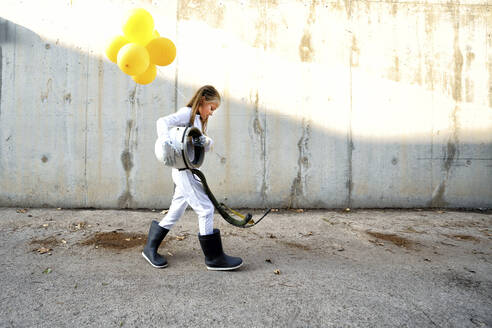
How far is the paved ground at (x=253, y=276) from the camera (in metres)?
1.85

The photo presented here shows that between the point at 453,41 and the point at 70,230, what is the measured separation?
24.6 ft

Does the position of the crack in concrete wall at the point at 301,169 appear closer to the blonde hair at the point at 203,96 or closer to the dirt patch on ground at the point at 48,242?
the blonde hair at the point at 203,96

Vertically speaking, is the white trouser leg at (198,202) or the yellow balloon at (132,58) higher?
the yellow balloon at (132,58)

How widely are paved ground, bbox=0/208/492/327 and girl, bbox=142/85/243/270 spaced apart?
0.14 metres

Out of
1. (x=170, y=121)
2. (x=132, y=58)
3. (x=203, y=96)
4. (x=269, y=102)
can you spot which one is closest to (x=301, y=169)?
(x=269, y=102)

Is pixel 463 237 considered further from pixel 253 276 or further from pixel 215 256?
pixel 215 256

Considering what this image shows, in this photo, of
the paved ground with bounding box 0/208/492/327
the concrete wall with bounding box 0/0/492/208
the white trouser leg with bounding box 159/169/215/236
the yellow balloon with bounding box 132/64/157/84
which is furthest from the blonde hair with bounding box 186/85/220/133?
the concrete wall with bounding box 0/0/492/208

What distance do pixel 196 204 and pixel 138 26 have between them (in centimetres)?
201

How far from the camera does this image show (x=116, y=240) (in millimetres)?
3422

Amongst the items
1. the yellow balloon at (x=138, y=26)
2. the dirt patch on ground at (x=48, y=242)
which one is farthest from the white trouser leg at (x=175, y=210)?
the yellow balloon at (x=138, y=26)

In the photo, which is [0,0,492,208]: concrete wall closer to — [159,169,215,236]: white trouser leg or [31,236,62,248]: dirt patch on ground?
[31,236,62,248]: dirt patch on ground

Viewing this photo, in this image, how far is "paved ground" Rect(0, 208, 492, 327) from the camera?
1.85 meters

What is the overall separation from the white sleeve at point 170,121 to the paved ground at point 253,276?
4.25 feet

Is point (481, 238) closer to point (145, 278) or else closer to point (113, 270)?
point (145, 278)
